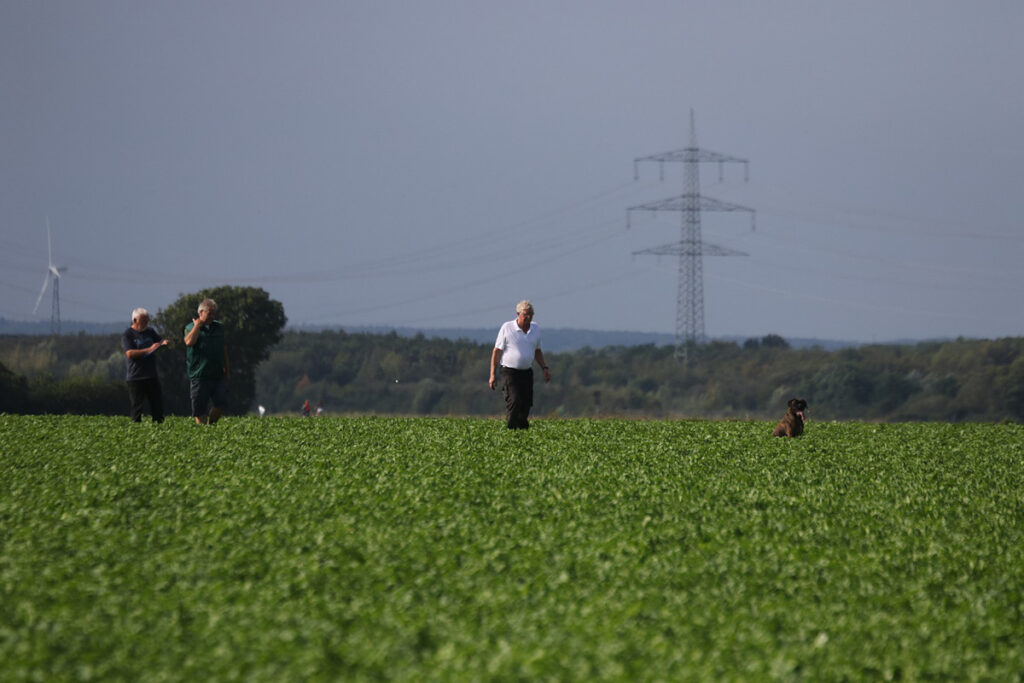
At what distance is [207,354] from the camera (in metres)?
19.6

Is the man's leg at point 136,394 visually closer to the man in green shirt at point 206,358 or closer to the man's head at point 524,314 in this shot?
the man in green shirt at point 206,358

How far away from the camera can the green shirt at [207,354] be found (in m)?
19.5

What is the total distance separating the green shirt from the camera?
63.9 feet

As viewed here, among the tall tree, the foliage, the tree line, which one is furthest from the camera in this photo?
the tree line

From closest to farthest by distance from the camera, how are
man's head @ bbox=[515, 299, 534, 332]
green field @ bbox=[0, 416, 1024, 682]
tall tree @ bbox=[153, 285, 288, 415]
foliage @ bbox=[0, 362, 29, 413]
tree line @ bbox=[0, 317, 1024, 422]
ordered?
green field @ bbox=[0, 416, 1024, 682], man's head @ bbox=[515, 299, 534, 332], foliage @ bbox=[0, 362, 29, 413], tall tree @ bbox=[153, 285, 288, 415], tree line @ bbox=[0, 317, 1024, 422]

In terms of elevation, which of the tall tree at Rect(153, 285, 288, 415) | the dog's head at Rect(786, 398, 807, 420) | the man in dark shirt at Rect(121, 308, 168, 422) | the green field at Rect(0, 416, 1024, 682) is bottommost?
the green field at Rect(0, 416, 1024, 682)

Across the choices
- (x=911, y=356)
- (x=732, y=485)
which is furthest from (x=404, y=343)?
(x=732, y=485)

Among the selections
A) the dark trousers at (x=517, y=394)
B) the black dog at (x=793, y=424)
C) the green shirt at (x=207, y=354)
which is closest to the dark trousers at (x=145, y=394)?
the green shirt at (x=207, y=354)

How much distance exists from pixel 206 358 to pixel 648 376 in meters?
62.8

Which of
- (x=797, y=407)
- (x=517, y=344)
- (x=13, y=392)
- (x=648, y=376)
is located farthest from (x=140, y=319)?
(x=648, y=376)

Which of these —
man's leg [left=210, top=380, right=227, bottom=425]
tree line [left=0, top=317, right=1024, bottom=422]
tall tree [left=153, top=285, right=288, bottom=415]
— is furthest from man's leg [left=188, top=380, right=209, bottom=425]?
tree line [left=0, top=317, right=1024, bottom=422]

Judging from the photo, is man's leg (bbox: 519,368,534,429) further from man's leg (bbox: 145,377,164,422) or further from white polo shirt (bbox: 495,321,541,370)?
man's leg (bbox: 145,377,164,422)

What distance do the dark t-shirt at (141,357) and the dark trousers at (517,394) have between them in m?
5.38

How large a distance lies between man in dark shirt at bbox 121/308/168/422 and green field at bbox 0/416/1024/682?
2.68m
